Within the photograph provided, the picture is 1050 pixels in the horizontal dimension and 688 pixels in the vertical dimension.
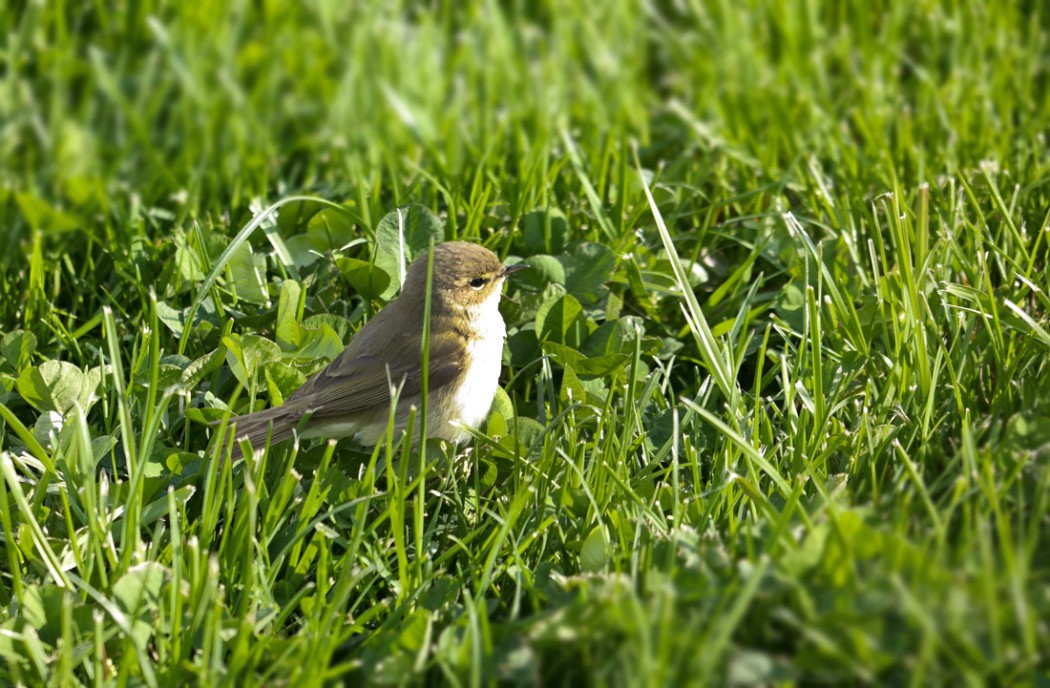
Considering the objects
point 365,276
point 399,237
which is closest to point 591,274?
point 399,237

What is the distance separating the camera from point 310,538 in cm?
Result: 329

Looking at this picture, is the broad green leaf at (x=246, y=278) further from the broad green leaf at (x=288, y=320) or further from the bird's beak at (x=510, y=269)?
the bird's beak at (x=510, y=269)

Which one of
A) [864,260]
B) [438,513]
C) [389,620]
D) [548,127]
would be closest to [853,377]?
[864,260]

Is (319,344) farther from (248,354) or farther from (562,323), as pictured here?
(562,323)

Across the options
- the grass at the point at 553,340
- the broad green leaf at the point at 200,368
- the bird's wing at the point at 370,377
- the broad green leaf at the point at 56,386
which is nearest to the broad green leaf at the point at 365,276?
the grass at the point at 553,340

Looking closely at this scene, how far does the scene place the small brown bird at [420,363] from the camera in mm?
3713

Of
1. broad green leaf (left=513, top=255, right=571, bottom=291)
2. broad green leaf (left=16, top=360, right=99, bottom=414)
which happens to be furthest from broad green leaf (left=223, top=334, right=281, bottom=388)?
broad green leaf (left=513, top=255, right=571, bottom=291)

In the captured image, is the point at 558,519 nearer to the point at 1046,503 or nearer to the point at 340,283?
the point at 1046,503

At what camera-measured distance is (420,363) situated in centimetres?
394

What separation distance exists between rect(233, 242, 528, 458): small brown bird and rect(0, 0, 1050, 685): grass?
0.38 feet

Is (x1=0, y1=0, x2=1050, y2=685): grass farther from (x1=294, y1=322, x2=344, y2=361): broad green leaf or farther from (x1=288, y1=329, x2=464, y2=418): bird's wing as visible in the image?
(x1=288, y1=329, x2=464, y2=418): bird's wing

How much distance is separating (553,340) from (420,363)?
0.45 meters

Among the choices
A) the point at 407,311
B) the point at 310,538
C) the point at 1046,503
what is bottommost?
the point at 310,538

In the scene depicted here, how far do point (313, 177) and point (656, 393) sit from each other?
237 centimetres
